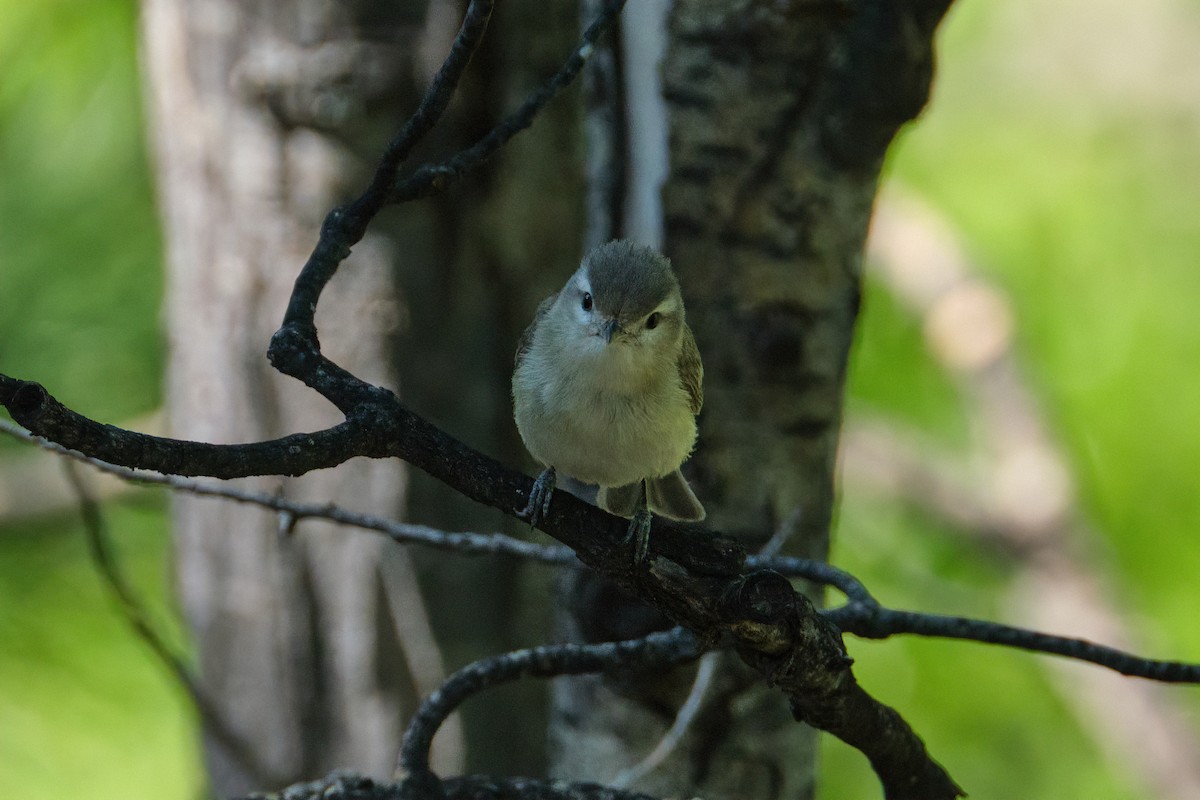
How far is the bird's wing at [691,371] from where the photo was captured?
1.62 meters

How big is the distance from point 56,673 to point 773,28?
242 centimetres

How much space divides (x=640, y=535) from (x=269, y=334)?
4.71 feet

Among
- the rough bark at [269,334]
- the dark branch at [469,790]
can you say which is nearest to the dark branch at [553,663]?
the dark branch at [469,790]

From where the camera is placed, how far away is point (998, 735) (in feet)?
10.6

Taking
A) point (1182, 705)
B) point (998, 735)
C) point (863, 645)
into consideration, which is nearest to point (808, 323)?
point (863, 645)

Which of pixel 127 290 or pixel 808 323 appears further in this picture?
pixel 127 290

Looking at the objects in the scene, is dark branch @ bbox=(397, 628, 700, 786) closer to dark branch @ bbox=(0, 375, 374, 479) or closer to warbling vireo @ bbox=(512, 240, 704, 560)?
warbling vireo @ bbox=(512, 240, 704, 560)

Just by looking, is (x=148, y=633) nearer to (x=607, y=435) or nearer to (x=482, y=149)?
(x=607, y=435)

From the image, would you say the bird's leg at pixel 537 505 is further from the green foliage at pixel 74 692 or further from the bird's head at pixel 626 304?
the green foliage at pixel 74 692

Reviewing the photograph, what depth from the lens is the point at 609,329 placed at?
1.53m

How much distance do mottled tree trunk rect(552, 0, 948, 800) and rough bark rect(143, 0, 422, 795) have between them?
2.50ft

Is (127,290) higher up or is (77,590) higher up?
(127,290)

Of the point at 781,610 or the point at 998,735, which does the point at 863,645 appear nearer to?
the point at 998,735

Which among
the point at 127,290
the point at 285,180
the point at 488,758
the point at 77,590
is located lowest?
the point at 488,758
